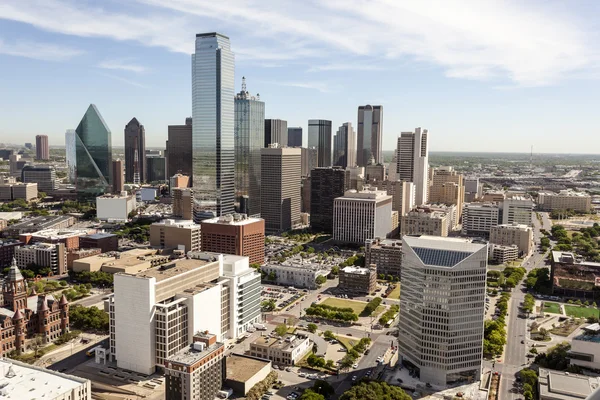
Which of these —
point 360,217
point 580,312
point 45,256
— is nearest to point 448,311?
point 580,312

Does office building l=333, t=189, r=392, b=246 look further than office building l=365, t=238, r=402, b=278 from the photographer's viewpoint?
Yes

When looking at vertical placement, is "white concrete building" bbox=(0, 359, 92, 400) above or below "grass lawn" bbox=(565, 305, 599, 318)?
above

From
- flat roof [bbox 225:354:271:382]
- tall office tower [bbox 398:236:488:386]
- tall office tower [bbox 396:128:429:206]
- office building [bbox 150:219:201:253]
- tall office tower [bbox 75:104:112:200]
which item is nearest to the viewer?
tall office tower [bbox 398:236:488:386]

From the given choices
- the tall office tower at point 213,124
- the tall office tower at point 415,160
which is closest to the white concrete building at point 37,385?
the tall office tower at point 213,124

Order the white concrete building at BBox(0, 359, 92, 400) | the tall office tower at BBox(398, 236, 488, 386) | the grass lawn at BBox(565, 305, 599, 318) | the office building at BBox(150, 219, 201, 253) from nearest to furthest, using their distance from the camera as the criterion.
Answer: the white concrete building at BBox(0, 359, 92, 400), the tall office tower at BBox(398, 236, 488, 386), the grass lawn at BBox(565, 305, 599, 318), the office building at BBox(150, 219, 201, 253)

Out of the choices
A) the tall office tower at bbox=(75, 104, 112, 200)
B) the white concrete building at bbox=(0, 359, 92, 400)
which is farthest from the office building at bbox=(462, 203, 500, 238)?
the tall office tower at bbox=(75, 104, 112, 200)

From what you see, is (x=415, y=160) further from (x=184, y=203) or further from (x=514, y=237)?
(x=184, y=203)

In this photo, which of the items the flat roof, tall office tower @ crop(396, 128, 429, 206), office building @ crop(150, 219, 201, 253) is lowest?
the flat roof

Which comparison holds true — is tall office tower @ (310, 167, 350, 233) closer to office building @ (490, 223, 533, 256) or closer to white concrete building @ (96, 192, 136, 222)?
office building @ (490, 223, 533, 256)
